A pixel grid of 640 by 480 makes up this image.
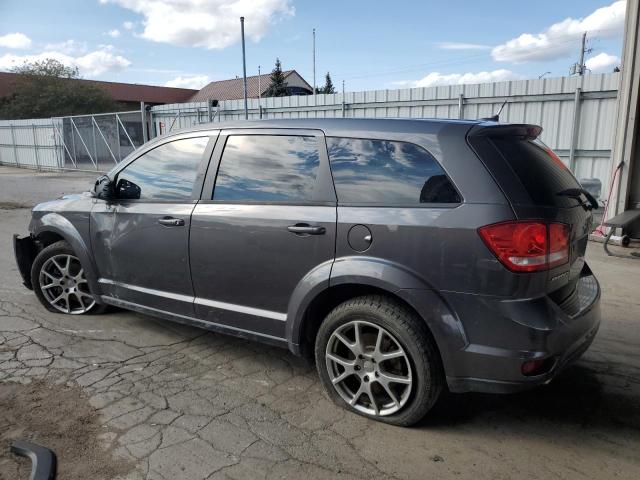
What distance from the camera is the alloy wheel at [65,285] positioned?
15.4 ft

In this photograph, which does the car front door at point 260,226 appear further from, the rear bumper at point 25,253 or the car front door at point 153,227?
the rear bumper at point 25,253

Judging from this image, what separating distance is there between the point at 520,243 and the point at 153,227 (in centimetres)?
260

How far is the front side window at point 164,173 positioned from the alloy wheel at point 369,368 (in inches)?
62.3

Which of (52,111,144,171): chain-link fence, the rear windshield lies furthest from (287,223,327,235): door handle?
(52,111,144,171): chain-link fence

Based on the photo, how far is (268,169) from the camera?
342 centimetres

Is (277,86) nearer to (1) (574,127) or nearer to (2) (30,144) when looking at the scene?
(2) (30,144)

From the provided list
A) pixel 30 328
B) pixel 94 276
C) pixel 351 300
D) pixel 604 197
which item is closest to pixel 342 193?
pixel 351 300

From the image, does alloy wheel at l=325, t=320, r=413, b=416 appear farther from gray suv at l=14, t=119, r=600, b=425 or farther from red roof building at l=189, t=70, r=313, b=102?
red roof building at l=189, t=70, r=313, b=102

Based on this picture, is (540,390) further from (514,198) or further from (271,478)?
(271,478)

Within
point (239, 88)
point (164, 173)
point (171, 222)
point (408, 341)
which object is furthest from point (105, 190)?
point (239, 88)

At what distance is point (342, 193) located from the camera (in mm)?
3072

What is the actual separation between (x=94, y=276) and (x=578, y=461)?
3805mm

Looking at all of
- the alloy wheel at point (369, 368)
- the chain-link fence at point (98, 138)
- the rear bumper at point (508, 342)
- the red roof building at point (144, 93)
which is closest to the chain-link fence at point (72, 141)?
the chain-link fence at point (98, 138)

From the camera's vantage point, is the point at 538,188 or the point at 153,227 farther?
the point at 153,227
